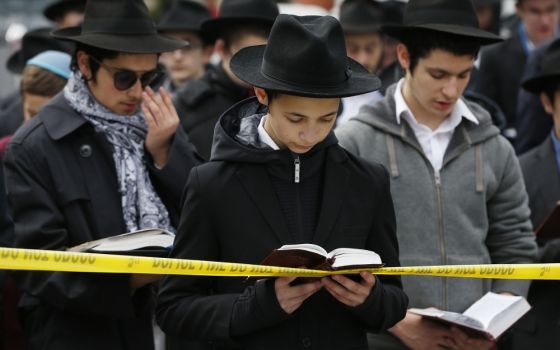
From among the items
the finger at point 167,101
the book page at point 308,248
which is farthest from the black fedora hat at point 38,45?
the book page at point 308,248

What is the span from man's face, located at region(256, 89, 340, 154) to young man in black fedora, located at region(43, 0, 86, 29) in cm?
538

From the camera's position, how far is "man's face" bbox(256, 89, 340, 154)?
446 centimetres

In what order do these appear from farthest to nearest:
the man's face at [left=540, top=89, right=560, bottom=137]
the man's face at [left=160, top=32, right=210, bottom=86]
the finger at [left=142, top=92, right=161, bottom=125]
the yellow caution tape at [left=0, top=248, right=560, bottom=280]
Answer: the man's face at [left=160, top=32, right=210, bottom=86], the man's face at [left=540, top=89, right=560, bottom=137], the finger at [left=142, top=92, right=161, bottom=125], the yellow caution tape at [left=0, top=248, right=560, bottom=280]

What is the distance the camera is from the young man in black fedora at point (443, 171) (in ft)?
18.2

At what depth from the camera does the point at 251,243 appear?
4539 mm

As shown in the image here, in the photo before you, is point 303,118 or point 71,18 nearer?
point 303,118

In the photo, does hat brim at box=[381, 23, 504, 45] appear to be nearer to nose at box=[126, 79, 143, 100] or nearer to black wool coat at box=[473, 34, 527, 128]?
nose at box=[126, 79, 143, 100]

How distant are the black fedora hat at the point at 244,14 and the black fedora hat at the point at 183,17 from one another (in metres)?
2.77

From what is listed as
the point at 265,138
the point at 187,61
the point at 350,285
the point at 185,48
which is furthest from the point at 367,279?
the point at 187,61

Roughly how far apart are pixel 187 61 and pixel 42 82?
123 inches

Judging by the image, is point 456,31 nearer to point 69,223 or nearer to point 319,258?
point 319,258

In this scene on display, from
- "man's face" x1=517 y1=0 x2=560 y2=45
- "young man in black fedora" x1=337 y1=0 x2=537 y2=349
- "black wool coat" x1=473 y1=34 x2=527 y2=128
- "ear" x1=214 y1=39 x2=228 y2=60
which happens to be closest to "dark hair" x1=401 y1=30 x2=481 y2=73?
"young man in black fedora" x1=337 y1=0 x2=537 y2=349

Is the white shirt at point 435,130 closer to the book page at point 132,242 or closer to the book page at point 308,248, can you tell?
the book page at point 132,242

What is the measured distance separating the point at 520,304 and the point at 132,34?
231 centimetres
